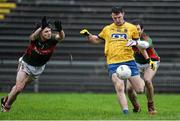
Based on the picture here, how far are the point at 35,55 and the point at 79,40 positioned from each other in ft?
35.4

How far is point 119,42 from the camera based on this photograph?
1231 cm

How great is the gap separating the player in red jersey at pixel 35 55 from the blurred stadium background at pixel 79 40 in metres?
8.93

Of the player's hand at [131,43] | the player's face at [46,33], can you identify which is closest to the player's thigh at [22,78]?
the player's face at [46,33]

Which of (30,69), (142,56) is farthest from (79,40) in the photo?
(30,69)

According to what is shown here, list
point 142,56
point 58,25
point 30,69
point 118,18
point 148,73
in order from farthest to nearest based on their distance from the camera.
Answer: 1. point 142,56
2. point 148,73
3. point 30,69
4. point 118,18
5. point 58,25

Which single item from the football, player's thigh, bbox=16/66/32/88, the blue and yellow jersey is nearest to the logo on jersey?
the blue and yellow jersey

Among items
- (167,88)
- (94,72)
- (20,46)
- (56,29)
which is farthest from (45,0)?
(56,29)

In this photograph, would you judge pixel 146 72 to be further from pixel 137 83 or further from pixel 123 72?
pixel 123 72

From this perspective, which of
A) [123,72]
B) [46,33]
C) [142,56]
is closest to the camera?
[123,72]

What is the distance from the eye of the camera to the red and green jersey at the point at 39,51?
12555 millimetres

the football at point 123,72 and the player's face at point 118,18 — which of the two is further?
the player's face at point 118,18

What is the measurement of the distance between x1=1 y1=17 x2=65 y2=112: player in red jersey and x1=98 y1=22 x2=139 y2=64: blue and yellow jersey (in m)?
0.90

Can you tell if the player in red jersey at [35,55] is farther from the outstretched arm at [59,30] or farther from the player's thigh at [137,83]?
the player's thigh at [137,83]

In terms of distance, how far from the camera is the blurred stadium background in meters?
22.0
